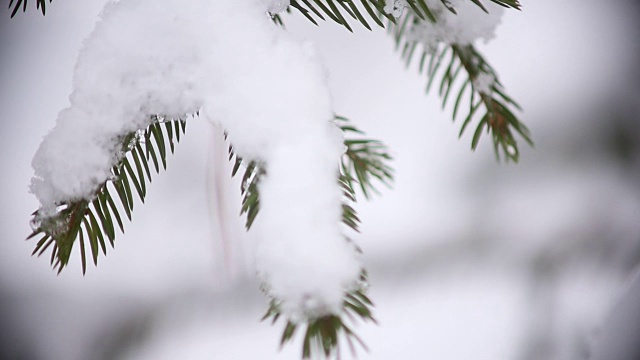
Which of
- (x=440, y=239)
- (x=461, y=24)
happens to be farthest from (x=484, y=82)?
(x=440, y=239)

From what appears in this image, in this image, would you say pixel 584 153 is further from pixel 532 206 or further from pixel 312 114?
pixel 312 114

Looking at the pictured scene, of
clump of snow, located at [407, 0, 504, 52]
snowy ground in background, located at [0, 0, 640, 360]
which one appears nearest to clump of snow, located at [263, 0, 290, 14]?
clump of snow, located at [407, 0, 504, 52]

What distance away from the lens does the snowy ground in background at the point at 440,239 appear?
1.22 meters

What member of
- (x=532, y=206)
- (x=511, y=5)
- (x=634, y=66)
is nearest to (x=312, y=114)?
(x=511, y=5)

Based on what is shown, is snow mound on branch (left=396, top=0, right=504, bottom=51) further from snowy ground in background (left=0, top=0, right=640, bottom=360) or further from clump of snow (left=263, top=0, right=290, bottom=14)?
→ snowy ground in background (left=0, top=0, right=640, bottom=360)

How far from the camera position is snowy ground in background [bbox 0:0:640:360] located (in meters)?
1.22

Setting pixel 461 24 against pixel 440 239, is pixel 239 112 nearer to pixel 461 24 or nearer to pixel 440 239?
pixel 461 24

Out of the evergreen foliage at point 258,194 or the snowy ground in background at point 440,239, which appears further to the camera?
the snowy ground in background at point 440,239

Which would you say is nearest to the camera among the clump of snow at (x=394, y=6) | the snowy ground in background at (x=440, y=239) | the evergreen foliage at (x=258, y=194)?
the evergreen foliage at (x=258, y=194)

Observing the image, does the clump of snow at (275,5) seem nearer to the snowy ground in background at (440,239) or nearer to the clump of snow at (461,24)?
the clump of snow at (461,24)

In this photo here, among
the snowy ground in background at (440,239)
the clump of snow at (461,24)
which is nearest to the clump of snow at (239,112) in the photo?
the clump of snow at (461,24)

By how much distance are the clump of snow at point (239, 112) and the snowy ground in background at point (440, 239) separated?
92 centimetres

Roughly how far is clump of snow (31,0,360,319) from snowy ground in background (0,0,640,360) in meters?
0.92

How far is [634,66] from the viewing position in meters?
1.29
